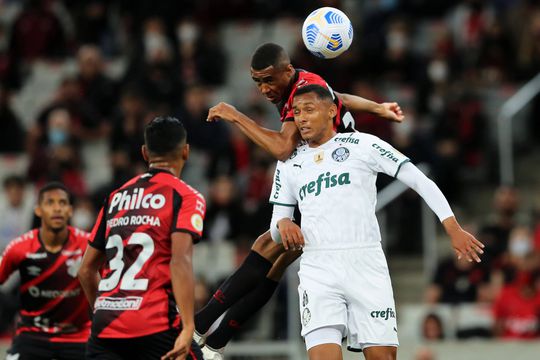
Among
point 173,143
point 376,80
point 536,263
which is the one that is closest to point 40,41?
point 376,80

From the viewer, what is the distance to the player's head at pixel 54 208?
407 inches

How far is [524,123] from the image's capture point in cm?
1809

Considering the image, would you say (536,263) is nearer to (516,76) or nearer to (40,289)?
(516,76)

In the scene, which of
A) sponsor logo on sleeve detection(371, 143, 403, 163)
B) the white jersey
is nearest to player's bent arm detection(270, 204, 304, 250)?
the white jersey

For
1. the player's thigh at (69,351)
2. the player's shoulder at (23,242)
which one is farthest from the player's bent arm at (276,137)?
the player's thigh at (69,351)

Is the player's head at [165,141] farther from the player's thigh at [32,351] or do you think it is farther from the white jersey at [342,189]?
the player's thigh at [32,351]

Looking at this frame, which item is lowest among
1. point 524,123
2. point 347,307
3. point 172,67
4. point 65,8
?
point 347,307

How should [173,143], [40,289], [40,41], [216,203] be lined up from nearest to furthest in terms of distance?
[173,143]
[40,289]
[216,203]
[40,41]

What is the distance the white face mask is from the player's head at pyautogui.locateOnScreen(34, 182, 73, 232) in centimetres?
650

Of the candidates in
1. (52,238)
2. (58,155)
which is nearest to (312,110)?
(52,238)

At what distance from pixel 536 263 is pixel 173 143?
7.46 m

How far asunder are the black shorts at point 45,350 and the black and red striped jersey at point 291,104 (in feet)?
9.11

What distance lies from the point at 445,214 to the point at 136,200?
6.90ft

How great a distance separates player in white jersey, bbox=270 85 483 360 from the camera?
8352mm
